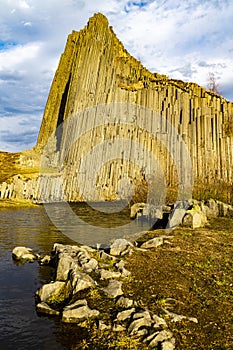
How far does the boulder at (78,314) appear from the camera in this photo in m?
5.89

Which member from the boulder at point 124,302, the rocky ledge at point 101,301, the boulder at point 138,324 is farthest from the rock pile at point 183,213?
the boulder at point 138,324

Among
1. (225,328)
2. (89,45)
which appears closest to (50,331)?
(225,328)

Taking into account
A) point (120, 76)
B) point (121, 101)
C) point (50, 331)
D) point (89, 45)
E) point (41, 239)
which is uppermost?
point (89, 45)

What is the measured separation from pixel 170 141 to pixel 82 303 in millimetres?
35048

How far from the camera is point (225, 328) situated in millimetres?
5352

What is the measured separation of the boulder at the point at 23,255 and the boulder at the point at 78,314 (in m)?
5.03

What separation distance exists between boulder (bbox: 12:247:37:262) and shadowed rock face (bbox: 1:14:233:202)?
904 inches

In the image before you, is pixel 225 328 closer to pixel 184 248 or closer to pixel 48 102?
pixel 184 248

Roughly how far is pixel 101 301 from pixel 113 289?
505 millimetres

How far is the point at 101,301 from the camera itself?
6.49 m

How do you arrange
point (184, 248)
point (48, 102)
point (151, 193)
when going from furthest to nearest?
point (48, 102)
point (151, 193)
point (184, 248)

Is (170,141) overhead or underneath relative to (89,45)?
underneath

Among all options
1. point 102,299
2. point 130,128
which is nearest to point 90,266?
point 102,299

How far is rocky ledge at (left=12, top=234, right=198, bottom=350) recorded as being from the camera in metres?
5.25
